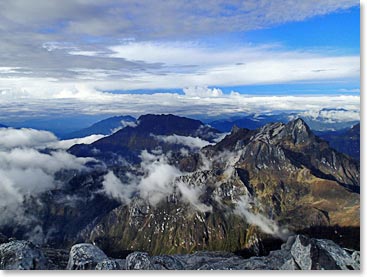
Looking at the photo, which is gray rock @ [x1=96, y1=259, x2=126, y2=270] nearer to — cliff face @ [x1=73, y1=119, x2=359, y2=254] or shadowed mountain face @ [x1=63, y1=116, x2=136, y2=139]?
shadowed mountain face @ [x1=63, y1=116, x2=136, y2=139]

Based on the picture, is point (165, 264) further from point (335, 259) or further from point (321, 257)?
point (335, 259)

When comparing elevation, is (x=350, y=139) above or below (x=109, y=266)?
above

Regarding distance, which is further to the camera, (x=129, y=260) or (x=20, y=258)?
(x=129, y=260)

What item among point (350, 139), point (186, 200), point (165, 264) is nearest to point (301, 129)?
point (350, 139)

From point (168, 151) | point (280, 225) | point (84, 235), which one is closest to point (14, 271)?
point (280, 225)

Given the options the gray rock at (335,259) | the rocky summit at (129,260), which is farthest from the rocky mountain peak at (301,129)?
the rocky summit at (129,260)

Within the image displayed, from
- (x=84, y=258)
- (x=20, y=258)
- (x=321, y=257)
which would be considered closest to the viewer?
(x=20, y=258)

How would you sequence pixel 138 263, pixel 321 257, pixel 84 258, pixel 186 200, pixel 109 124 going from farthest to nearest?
pixel 186 200 < pixel 109 124 < pixel 321 257 < pixel 84 258 < pixel 138 263
